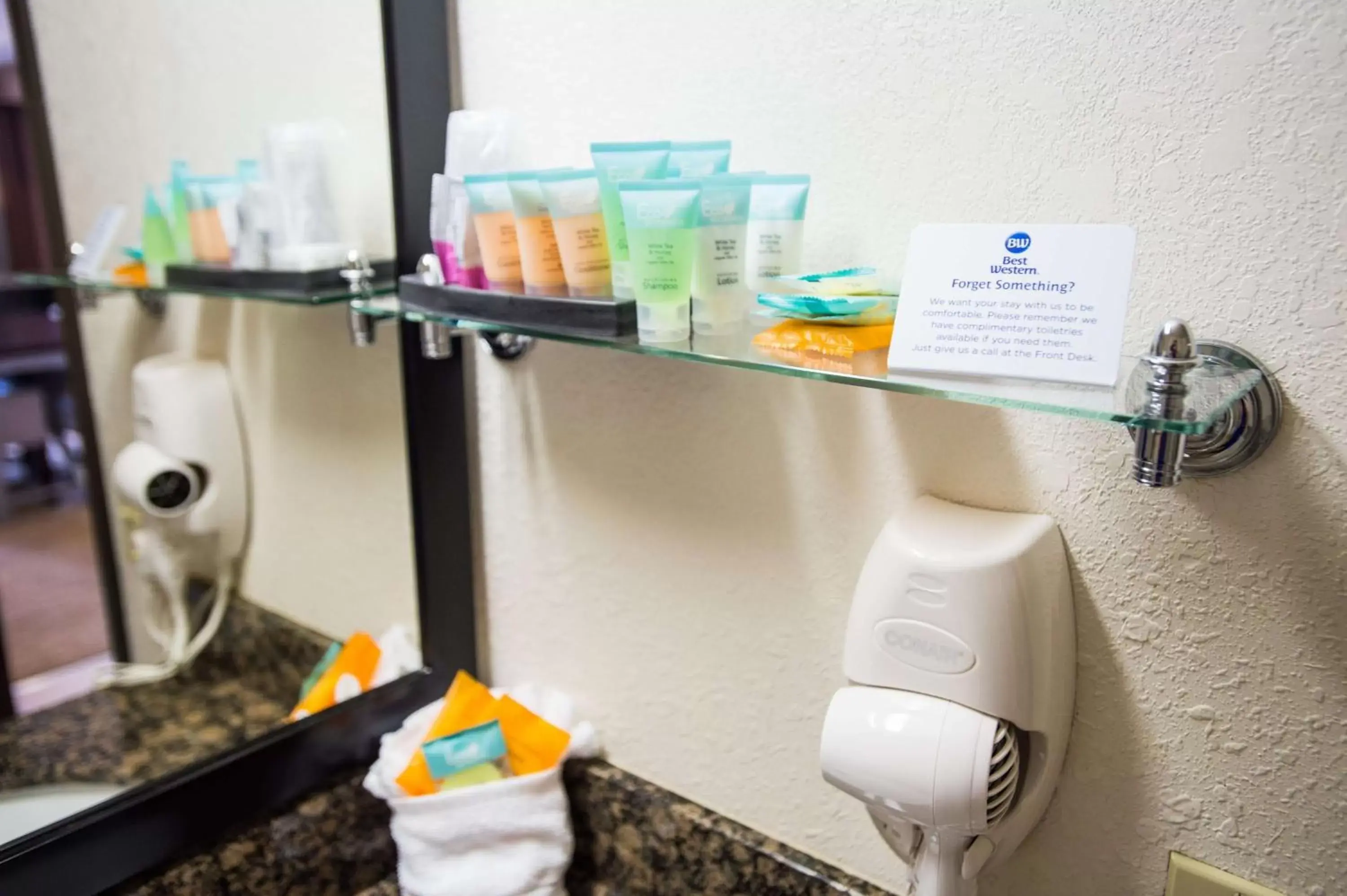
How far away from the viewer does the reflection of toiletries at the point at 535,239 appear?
65 cm

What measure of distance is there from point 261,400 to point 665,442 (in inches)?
22.7

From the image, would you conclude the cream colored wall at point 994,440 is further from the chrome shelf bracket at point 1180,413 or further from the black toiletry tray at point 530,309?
the black toiletry tray at point 530,309

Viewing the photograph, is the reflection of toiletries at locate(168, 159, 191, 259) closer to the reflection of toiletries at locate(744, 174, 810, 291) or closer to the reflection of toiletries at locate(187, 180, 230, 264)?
the reflection of toiletries at locate(187, 180, 230, 264)

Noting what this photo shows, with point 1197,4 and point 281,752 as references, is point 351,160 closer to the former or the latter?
point 281,752

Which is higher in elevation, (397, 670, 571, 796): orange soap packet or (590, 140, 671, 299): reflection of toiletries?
(590, 140, 671, 299): reflection of toiletries

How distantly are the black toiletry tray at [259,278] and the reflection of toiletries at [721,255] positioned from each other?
0.42 meters

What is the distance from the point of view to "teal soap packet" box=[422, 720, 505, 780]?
0.82 metres

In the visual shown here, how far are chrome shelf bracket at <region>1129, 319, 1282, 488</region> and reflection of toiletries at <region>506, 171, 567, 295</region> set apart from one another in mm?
387

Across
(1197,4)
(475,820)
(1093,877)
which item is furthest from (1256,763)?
(475,820)

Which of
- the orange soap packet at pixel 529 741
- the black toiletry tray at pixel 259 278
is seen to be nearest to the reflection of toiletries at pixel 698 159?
the black toiletry tray at pixel 259 278

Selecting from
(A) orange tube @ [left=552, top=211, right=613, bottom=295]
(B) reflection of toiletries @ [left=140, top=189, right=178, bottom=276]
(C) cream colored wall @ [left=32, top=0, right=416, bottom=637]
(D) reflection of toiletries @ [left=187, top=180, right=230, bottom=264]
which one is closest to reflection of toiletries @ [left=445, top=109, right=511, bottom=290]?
(A) orange tube @ [left=552, top=211, right=613, bottom=295]

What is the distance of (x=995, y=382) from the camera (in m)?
0.48

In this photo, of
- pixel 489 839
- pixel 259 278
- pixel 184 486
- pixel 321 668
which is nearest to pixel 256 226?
pixel 259 278

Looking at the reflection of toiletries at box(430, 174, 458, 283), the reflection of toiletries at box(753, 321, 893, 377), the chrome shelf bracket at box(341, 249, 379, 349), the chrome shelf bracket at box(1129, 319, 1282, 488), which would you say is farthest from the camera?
the chrome shelf bracket at box(341, 249, 379, 349)
